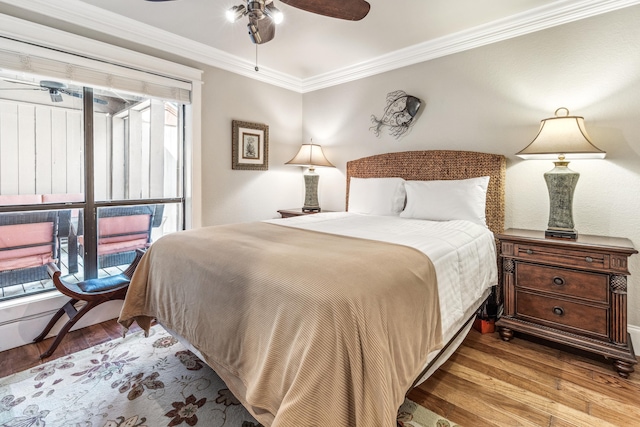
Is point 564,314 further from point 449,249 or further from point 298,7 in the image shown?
point 298,7

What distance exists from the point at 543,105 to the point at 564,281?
55.7 inches

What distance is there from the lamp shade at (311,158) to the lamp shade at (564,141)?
222cm

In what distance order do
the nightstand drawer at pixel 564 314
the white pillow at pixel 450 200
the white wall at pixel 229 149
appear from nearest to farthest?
the nightstand drawer at pixel 564 314, the white pillow at pixel 450 200, the white wall at pixel 229 149

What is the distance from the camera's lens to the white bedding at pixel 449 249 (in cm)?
168

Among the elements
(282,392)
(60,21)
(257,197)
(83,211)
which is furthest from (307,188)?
(282,392)

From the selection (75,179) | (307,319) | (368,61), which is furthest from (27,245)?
(368,61)

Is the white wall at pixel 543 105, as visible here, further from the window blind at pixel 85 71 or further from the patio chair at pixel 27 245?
the patio chair at pixel 27 245

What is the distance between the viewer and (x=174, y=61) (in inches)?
122

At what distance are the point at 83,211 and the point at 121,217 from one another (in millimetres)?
312

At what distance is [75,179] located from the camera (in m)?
2.70

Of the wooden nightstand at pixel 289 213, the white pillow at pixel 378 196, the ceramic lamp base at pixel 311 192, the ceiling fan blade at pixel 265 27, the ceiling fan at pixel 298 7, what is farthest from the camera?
the ceramic lamp base at pixel 311 192

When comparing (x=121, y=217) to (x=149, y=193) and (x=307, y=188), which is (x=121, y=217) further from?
(x=307, y=188)

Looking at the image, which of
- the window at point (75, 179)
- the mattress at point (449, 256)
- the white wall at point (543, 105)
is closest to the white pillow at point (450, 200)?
the mattress at point (449, 256)

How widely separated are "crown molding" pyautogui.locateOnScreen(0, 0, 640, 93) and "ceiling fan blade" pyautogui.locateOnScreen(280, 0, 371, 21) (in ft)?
5.24
